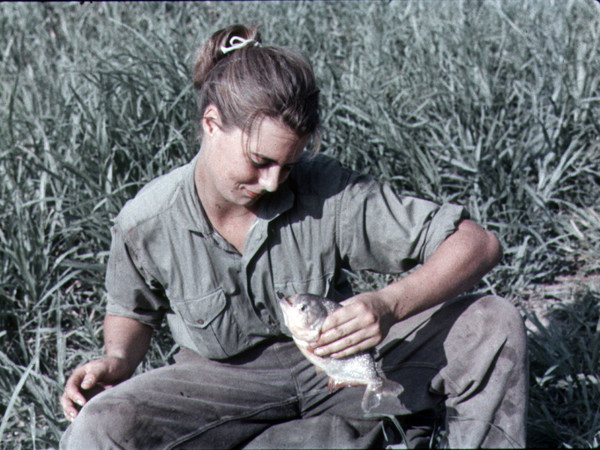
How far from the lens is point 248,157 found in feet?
8.16

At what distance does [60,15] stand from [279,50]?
12.8 feet

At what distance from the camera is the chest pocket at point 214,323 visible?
9.09ft

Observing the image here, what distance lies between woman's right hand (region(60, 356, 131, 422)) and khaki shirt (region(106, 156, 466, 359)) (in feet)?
0.84

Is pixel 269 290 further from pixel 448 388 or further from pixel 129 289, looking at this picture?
pixel 448 388

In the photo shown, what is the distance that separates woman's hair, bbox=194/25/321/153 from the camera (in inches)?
97.4

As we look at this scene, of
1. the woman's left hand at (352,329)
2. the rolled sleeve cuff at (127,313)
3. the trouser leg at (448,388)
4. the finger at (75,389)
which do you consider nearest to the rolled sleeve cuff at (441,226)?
the trouser leg at (448,388)

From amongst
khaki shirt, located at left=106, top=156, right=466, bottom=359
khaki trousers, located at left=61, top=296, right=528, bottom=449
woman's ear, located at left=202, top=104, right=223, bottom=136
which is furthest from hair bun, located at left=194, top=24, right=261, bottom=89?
khaki trousers, located at left=61, top=296, right=528, bottom=449

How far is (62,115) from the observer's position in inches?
170

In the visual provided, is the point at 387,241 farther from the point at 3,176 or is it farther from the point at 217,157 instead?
the point at 3,176

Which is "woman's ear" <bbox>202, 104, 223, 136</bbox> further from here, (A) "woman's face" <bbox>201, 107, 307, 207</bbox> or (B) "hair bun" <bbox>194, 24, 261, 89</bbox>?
(B) "hair bun" <bbox>194, 24, 261, 89</bbox>

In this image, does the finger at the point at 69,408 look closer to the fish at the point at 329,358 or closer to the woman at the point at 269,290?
the woman at the point at 269,290

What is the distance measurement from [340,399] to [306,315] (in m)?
0.64

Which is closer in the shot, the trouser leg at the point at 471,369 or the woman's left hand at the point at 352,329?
the woman's left hand at the point at 352,329

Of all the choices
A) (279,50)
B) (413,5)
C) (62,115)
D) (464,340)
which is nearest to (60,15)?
(62,115)
